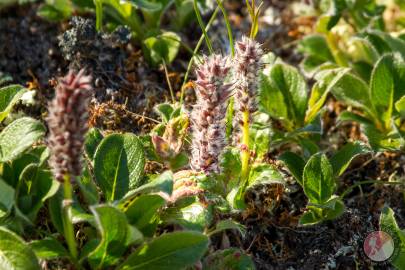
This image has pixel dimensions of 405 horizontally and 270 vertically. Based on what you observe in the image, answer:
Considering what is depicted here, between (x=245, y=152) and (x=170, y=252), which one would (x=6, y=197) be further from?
(x=245, y=152)

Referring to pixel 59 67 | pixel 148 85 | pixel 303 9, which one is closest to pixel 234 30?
pixel 303 9

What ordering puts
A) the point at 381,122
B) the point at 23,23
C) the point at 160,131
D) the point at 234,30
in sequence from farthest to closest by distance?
the point at 234,30 < the point at 23,23 < the point at 381,122 < the point at 160,131

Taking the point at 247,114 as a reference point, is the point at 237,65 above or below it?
above

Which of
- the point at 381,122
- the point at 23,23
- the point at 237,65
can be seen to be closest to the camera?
the point at 237,65

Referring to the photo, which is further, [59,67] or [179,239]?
[59,67]

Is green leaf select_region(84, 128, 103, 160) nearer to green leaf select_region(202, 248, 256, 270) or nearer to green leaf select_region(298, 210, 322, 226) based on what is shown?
green leaf select_region(202, 248, 256, 270)

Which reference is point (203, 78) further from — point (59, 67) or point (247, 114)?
point (59, 67)

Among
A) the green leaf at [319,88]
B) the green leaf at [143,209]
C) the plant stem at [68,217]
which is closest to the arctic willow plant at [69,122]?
the plant stem at [68,217]

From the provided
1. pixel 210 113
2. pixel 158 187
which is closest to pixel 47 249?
pixel 158 187
